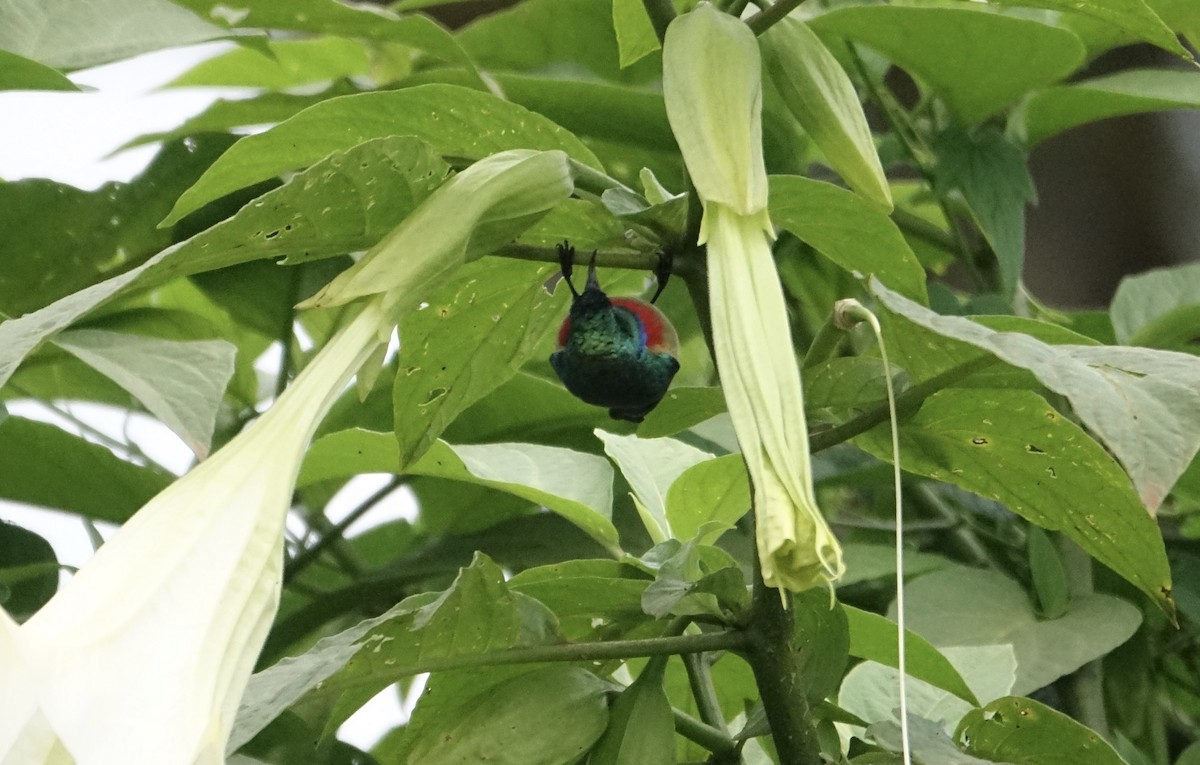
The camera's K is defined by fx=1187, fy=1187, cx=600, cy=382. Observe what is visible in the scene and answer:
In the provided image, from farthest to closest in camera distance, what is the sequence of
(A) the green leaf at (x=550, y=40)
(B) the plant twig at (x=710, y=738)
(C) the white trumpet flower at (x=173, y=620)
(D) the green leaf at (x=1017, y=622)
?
(A) the green leaf at (x=550, y=40), (D) the green leaf at (x=1017, y=622), (B) the plant twig at (x=710, y=738), (C) the white trumpet flower at (x=173, y=620)

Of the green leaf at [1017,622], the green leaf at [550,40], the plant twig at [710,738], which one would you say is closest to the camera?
the plant twig at [710,738]

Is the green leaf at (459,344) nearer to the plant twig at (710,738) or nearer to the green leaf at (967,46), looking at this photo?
the plant twig at (710,738)

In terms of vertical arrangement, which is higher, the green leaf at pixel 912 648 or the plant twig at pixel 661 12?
the plant twig at pixel 661 12

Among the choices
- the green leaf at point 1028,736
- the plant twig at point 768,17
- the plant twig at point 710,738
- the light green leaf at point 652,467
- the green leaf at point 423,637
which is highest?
the plant twig at point 768,17

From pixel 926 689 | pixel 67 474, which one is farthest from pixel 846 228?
pixel 67 474

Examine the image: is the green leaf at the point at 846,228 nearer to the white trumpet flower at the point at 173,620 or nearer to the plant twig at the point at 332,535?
the white trumpet flower at the point at 173,620

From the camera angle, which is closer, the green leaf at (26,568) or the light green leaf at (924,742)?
the light green leaf at (924,742)

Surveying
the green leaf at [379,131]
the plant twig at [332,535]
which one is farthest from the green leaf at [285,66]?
the green leaf at [379,131]
